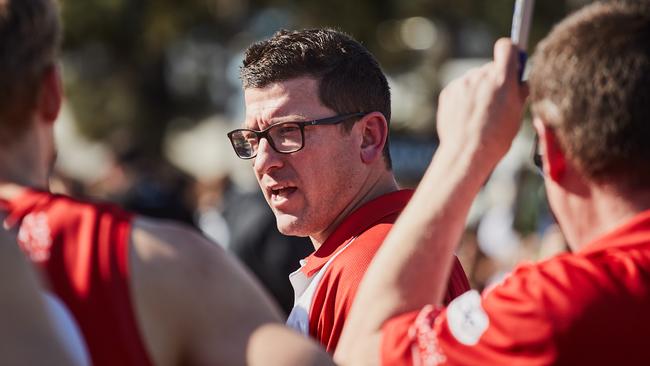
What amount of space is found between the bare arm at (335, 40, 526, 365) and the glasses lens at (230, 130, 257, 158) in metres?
1.51

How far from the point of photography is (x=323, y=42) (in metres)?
3.89

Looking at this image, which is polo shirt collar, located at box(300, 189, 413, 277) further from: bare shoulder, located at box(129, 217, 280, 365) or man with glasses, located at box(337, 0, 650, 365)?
bare shoulder, located at box(129, 217, 280, 365)

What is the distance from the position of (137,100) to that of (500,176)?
9.17 metres

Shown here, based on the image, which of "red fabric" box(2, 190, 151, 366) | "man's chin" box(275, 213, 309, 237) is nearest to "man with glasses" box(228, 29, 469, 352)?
"man's chin" box(275, 213, 309, 237)

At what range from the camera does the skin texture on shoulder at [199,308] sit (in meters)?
2.15

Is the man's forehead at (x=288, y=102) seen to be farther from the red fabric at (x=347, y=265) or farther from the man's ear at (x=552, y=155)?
the man's ear at (x=552, y=155)

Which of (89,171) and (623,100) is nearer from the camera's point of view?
(623,100)

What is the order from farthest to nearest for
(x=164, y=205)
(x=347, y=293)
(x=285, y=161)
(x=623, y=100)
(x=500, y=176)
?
(x=500, y=176), (x=164, y=205), (x=285, y=161), (x=347, y=293), (x=623, y=100)

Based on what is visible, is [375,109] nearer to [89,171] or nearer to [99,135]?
[99,135]

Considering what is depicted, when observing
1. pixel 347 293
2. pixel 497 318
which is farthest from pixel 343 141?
pixel 497 318

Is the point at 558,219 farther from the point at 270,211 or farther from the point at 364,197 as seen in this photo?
the point at 270,211

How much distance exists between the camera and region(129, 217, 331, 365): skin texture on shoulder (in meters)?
2.15

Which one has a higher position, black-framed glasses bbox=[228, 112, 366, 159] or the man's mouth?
black-framed glasses bbox=[228, 112, 366, 159]

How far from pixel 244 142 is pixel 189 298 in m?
1.84
